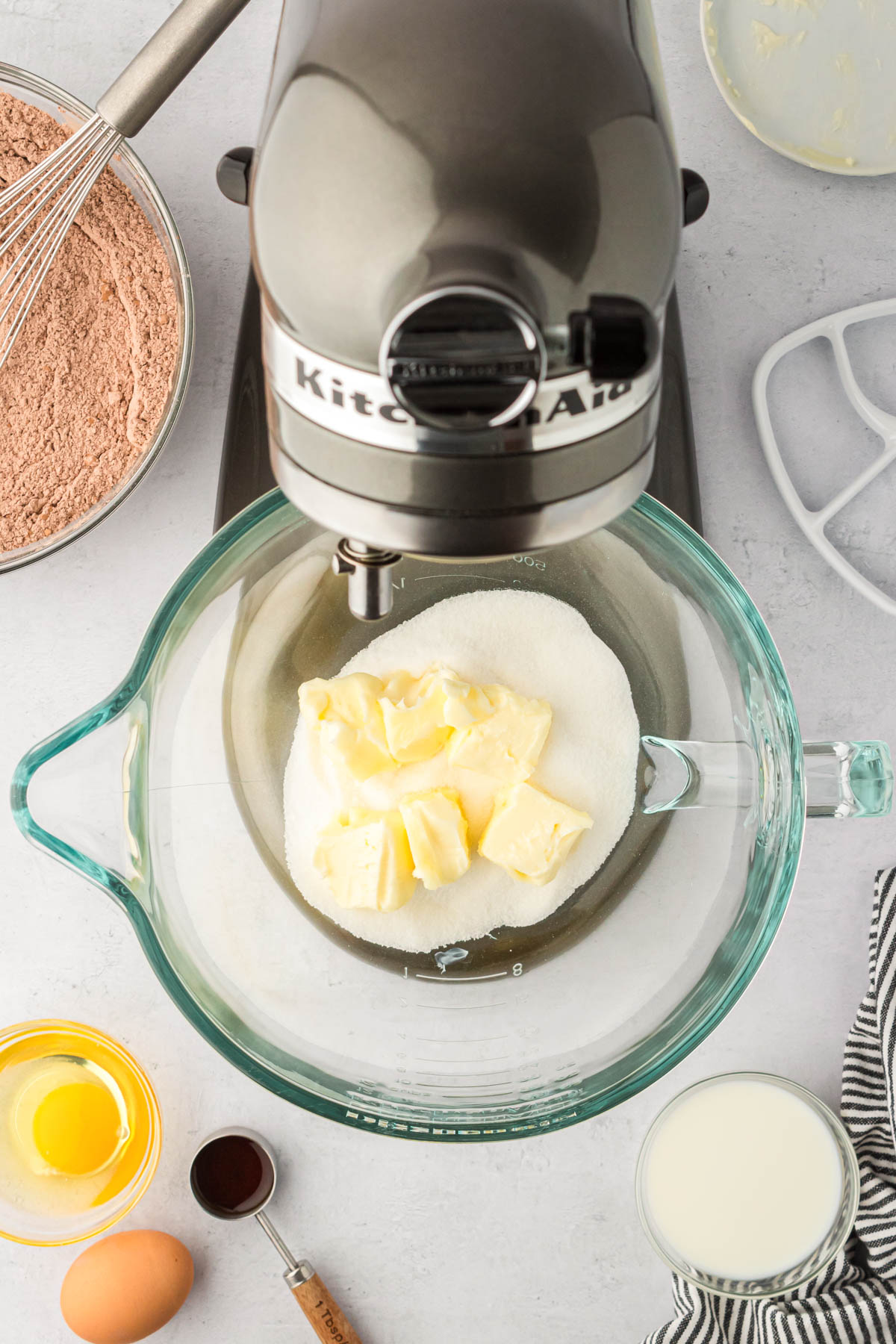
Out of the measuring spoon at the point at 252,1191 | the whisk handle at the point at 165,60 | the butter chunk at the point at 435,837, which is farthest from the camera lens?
the measuring spoon at the point at 252,1191

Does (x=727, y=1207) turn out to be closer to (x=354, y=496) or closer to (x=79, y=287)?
(x=354, y=496)

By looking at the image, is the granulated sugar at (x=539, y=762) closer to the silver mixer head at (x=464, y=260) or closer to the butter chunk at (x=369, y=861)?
the butter chunk at (x=369, y=861)

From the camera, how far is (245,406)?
76 cm

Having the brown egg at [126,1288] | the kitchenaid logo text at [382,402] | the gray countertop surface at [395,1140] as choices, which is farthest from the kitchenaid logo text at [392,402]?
the brown egg at [126,1288]

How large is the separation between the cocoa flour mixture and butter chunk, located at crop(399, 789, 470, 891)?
334mm

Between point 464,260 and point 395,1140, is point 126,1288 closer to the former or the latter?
point 395,1140

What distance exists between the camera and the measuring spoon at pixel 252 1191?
82 cm

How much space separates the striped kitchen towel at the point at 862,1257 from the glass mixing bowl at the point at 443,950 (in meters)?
0.20

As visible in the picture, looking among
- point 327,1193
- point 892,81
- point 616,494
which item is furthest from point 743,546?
point 327,1193

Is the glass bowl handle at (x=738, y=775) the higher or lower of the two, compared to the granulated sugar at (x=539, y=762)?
lower

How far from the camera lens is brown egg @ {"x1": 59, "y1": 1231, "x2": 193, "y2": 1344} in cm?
80

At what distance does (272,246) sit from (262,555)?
0.37 meters

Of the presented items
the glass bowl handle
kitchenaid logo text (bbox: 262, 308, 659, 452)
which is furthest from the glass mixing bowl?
kitchenaid logo text (bbox: 262, 308, 659, 452)

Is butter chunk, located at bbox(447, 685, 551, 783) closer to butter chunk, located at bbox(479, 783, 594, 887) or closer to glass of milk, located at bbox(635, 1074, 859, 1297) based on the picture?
butter chunk, located at bbox(479, 783, 594, 887)
